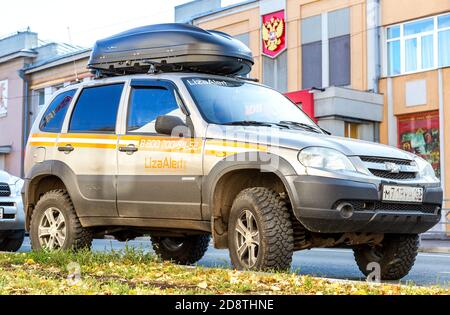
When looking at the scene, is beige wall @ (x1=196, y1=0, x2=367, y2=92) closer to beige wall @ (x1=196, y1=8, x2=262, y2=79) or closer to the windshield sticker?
beige wall @ (x1=196, y1=8, x2=262, y2=79)

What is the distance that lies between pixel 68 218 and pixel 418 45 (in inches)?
727

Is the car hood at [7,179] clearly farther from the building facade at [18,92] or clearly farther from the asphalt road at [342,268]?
the building facade at [18,92]

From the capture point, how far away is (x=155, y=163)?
296 inches

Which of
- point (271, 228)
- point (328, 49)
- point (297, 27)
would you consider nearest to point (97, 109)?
point (271, 228)

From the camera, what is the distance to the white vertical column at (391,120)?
82.6 ft

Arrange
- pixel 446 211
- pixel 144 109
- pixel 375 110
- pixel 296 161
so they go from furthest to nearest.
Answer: pixel 375 110 < pixel 446 211 < pixel 144 109 < pixel 296 161

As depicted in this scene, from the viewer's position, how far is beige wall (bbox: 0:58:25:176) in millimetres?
41188

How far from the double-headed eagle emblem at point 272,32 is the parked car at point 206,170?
19.9m

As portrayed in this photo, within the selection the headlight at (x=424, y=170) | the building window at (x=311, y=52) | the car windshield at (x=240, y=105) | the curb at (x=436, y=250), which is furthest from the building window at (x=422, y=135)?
the headlight at (x=424, y=170)

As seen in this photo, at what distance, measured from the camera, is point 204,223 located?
23.7ft
